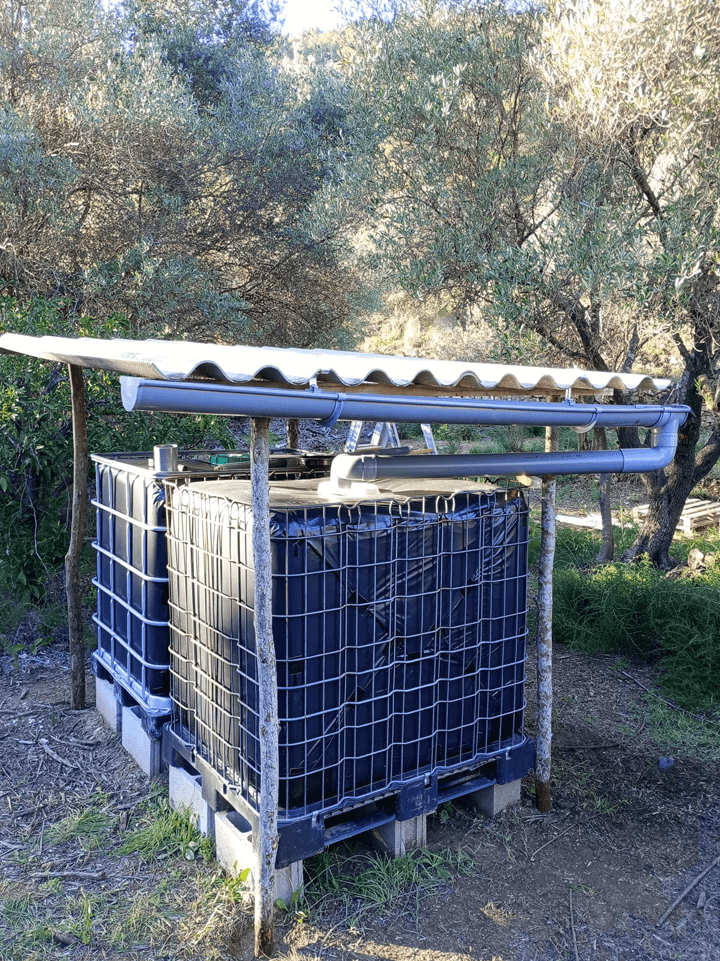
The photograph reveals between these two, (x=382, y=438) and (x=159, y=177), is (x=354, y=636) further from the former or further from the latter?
(x=159, y=177)

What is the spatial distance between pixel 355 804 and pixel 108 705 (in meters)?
2.15

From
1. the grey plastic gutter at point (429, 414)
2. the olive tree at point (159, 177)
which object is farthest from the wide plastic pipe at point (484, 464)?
the olive tree at point (159, 177)

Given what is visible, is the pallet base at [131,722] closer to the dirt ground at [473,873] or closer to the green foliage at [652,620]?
the dirt ground at [473,873]

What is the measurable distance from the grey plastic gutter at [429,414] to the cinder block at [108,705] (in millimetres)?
2301

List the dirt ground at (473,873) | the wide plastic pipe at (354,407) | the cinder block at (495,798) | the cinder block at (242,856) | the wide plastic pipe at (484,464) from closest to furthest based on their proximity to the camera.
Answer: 1. the wide plastic pipe at (354,407)
2. the dirt ground at (473,873)
3. the cinder block at (242,856)
4. the wide plastic pipe at (484,464)
5. the cinder block at (495,798)

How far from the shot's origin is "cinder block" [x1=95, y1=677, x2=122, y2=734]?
14.3ft

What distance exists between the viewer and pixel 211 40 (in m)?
10.7

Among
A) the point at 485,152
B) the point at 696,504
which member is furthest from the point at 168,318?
the point at 696,504

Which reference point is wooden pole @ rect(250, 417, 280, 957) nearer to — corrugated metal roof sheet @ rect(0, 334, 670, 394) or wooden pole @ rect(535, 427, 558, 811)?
corrugated metal roof sheet @ rect(0, 334, 670, 394)

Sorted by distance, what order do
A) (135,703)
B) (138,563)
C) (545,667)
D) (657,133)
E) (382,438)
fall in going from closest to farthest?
(545,667) < (138,563) < (135,703) < (382,438) < (657,133)

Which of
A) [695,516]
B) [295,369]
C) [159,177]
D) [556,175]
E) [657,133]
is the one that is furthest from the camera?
[695,516]

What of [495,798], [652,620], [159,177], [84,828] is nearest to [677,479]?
Answer: [652,620]

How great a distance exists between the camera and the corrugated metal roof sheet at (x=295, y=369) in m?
2.42

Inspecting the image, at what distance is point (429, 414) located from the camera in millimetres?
2758
